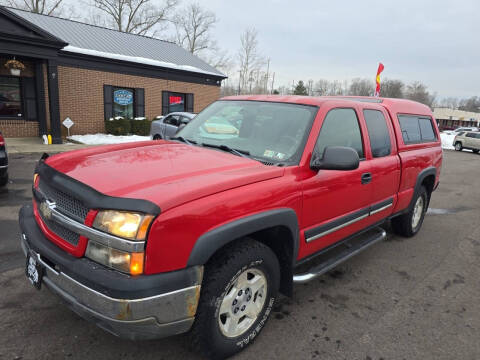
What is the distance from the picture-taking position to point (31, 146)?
12.4 m

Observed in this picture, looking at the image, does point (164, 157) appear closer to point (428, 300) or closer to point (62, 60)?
point (428, 300)

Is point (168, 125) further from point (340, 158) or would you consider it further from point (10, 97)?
point (340, 158)

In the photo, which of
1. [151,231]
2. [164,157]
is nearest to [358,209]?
[164,157]

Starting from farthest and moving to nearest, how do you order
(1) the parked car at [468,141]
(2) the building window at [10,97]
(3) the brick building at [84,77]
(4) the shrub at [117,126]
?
(1) the parked car at [468,141] < (4) the shrub at [117,126] < (2) the building window at [10,97] < (3) the brick building at [84,77]

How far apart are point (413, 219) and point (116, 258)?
4.51 metres

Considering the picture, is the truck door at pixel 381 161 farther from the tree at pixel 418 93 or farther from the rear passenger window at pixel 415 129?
the tree at pixel 418 93

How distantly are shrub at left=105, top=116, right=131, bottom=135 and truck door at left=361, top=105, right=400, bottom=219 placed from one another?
1451 centimetres

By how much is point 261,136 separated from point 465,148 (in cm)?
2710

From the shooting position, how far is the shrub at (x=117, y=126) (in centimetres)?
1639

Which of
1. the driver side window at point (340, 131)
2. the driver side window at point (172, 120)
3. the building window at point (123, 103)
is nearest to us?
the driver side window at point (340, 131)

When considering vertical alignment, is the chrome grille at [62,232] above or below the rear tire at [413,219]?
above

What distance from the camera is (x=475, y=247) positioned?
4.94 m

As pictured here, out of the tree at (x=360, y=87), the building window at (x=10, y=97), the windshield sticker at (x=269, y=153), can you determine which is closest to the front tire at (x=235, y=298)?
the windshield sticker at (x=269, y=153)

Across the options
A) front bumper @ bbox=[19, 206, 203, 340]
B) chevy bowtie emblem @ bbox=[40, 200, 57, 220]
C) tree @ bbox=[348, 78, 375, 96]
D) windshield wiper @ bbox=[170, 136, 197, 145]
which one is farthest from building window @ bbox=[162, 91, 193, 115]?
tree @ bbox=[348, 78, 375, 96]
